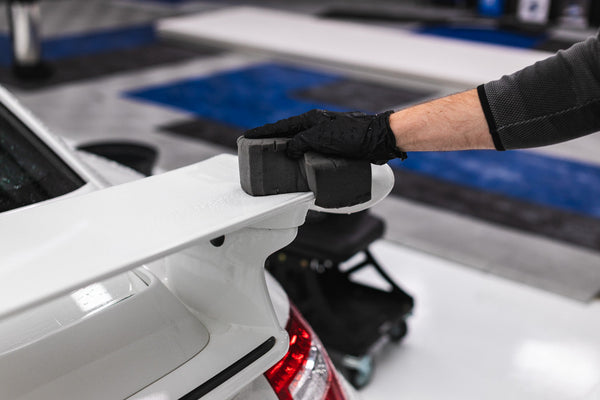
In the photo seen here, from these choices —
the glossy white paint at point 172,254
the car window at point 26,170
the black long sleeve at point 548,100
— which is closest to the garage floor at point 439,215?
the black long sleeve at point 548,100

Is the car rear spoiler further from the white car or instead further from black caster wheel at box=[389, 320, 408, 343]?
black caster wheel at box=[389, 320, 408, 343]

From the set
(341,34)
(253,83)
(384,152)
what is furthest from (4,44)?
(384,152)

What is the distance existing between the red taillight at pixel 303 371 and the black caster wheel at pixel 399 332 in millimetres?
1500

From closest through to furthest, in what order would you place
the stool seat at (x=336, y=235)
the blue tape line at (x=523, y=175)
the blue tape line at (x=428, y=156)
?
the stool seat at (x=336, y=235)
the blue tape line at (x=523, y=175)
the blue tape line at (x=428, y=156)

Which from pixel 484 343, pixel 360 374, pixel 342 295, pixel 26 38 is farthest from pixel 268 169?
pixel 26 38

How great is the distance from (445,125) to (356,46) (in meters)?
2.56

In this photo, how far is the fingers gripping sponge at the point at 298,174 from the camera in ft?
4.28

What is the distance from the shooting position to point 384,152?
150 centimetres

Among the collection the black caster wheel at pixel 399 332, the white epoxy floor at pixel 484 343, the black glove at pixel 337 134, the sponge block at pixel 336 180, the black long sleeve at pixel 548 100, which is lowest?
the white epoxy floor at pixel 484 343

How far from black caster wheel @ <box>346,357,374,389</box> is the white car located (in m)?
1.25

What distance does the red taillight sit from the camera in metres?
1.37

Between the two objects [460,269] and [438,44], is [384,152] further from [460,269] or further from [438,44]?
[438,44]

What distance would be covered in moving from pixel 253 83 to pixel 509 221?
150 inches

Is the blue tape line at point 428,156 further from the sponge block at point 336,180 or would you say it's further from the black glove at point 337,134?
the sponge block at point 336,180
